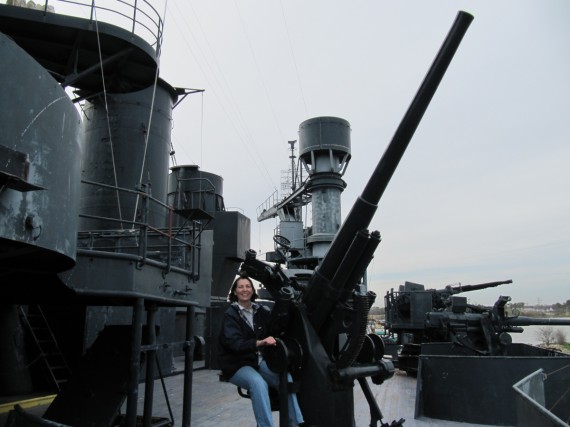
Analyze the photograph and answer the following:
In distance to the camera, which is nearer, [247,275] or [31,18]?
[247,275]

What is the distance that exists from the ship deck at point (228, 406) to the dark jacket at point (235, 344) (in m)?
2.29

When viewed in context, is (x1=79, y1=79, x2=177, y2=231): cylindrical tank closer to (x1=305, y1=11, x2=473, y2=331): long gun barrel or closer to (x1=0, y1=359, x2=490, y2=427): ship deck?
(x1=0, y1=359, x2=490, y2=427): ship deck

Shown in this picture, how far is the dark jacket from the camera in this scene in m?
4.07

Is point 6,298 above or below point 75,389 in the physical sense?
above

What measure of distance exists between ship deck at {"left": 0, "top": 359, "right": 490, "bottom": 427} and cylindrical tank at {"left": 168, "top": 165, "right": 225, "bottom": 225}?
718 centimetres

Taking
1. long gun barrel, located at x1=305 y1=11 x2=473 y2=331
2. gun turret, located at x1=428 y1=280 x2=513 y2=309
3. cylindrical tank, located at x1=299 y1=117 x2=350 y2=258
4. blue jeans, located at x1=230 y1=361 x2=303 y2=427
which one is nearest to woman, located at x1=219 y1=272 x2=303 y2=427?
blue jeans, located at x1=230 y1=361 x2=303 y2=427

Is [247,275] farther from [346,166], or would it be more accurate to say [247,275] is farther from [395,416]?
[346,166]

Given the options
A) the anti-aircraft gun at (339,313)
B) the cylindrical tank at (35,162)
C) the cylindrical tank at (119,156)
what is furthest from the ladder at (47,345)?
the anti-aircraft gun at (339,313)

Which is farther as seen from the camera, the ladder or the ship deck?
the ladder

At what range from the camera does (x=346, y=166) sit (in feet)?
77.7

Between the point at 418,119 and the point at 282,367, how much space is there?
240 cm

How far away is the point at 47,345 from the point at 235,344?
625 cm

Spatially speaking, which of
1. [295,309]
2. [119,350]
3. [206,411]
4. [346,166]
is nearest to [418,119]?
[295,309]

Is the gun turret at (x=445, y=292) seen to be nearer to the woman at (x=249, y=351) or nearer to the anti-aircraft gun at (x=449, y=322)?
the anti-aircraft gun at (x=449, y=322)
